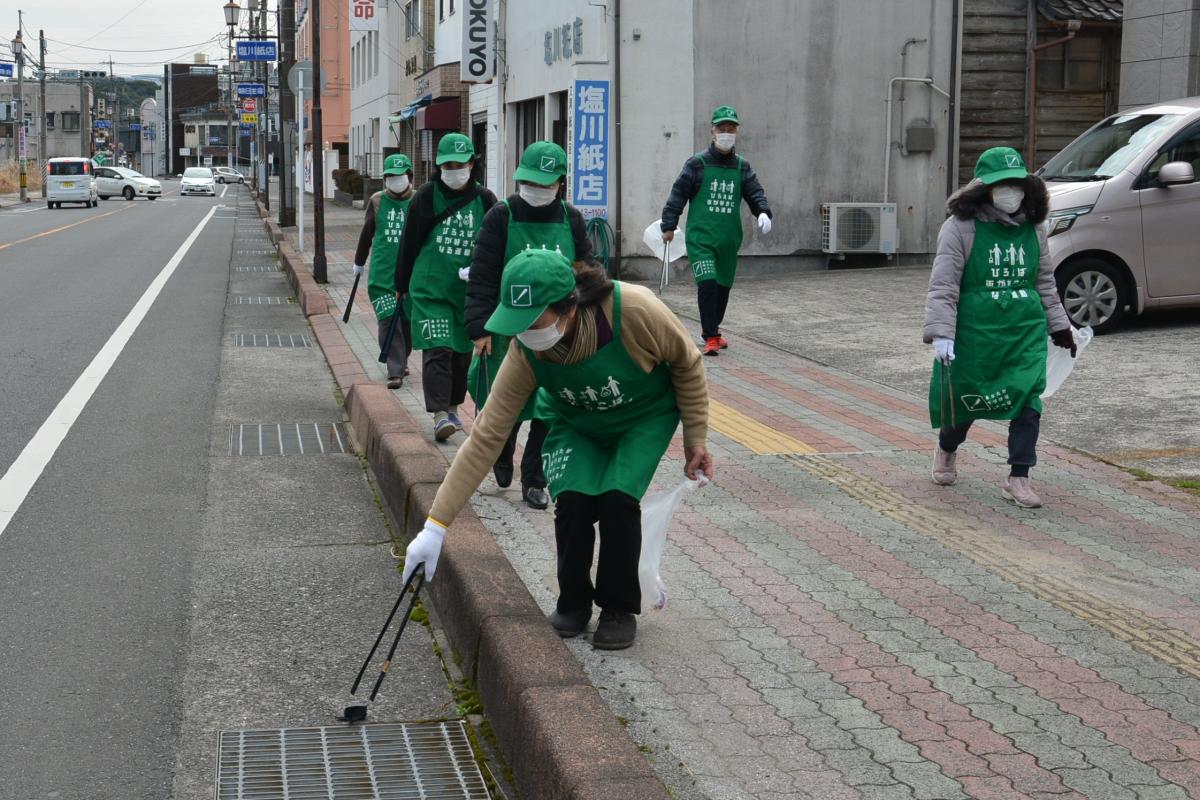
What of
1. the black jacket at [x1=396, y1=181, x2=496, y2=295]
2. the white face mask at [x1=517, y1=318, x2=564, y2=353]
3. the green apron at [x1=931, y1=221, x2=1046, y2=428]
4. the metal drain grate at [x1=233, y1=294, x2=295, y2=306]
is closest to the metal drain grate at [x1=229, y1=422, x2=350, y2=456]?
the black jacket at [x1=396, y1=181, x2=496, y2=295]

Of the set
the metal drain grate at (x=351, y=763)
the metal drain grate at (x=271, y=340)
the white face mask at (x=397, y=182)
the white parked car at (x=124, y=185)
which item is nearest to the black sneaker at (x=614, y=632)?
the metal drain grate at (x=351, y=763)

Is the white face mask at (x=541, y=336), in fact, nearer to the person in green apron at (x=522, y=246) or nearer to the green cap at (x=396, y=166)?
the person in green apron at (x=522, y=246)

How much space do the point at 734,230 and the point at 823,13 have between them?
780cm

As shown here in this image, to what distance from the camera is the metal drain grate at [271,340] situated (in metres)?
13.6

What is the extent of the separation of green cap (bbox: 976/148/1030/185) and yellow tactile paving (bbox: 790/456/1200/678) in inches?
61.1

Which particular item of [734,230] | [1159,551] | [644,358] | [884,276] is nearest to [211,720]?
[644,358]

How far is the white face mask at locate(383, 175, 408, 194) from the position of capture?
10258 millimetres

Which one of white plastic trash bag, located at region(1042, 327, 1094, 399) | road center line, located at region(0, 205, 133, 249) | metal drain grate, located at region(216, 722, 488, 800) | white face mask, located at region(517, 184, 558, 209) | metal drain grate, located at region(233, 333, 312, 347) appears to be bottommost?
metal drain grate, located at region(216, 722, 488, 800)

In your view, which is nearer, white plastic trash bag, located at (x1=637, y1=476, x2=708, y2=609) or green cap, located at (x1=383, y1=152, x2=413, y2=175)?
white plastic trash bag, located at (x1=637, y1=476, x2=708, y2=609)

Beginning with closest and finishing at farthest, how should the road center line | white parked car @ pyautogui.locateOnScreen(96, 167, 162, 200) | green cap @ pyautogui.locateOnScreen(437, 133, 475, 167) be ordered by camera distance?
green cap @ pyautogui.locateOnScreen(437, 133, 475, 167)
the road center line
white parked car @ pyautogui.locateOnScreen(96, 167, 162, 200)

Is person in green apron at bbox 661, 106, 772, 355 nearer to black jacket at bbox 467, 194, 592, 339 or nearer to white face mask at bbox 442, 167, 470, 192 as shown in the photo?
white face mask at bbox 442, 167, 470, 192

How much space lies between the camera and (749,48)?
18.2 meters

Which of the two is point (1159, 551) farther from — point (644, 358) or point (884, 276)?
point (884, 276)

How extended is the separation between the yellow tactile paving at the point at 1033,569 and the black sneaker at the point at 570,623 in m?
1.76
